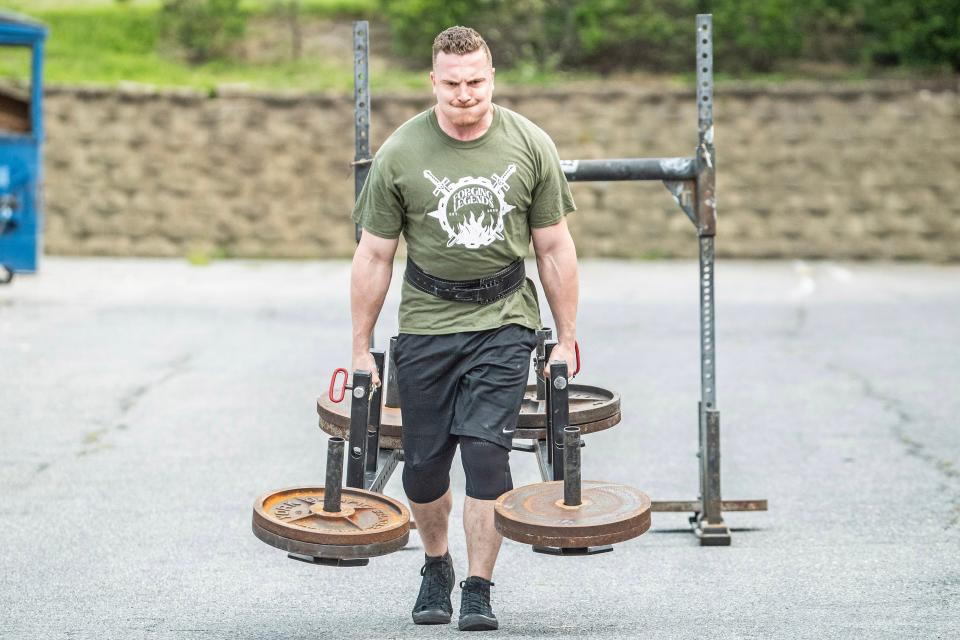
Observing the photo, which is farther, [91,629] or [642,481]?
[642,481]

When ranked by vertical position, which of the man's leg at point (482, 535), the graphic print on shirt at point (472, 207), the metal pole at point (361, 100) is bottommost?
the man's leg at point (482, 535)

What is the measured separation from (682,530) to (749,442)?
1881mm

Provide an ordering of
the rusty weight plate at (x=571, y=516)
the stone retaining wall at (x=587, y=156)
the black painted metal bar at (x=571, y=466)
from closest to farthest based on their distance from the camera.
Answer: the rusty weight plate at (x=571, y=516), the black painted metal bar at (x=571, y=466), the stone retaining wall at (x=587, y=156)

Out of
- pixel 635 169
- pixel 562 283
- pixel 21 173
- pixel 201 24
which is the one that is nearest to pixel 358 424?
pixel 562 283

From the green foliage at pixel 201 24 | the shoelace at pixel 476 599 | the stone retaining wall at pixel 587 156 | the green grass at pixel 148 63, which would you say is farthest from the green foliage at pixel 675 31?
the shoelace at pixel 476 599

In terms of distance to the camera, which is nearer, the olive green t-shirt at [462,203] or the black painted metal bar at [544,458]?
the olive green t-shirt at [462,203]

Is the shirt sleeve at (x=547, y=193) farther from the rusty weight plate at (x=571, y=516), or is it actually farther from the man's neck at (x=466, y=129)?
the rusty weight plate at (x=571, y=516)

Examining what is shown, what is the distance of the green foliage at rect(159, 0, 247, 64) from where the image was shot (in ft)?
64.7

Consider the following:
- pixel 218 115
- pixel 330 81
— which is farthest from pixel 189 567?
pixel 330 81

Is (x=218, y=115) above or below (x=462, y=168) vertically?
above

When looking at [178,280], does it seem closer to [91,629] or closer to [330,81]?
[330,81]

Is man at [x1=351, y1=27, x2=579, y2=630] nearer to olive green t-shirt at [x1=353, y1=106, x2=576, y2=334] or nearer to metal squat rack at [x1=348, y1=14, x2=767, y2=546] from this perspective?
olive green t-shirt at [x1=353, y1=106, x2=576, y2=334]

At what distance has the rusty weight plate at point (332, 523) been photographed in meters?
4.51

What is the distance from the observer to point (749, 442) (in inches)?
317
